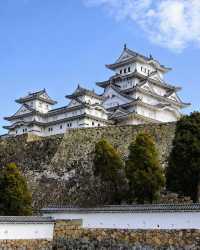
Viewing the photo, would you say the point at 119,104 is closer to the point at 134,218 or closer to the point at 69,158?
the point at 69,158

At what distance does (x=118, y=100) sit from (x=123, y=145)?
1282 cm

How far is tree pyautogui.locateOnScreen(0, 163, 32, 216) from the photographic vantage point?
20594 millimetres

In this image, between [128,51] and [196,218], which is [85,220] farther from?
[128,51]

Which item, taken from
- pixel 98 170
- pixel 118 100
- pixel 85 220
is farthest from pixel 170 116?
pixel 85 220

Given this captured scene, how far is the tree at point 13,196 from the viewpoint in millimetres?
20594

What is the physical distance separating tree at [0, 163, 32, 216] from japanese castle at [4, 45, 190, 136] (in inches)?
620

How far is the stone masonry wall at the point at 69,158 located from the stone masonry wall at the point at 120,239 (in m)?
6.04

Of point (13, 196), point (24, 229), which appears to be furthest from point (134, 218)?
point (13, 196)

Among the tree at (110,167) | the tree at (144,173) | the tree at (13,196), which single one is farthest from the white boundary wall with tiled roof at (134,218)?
the tree at (110,167)

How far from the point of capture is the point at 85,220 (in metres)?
17.3

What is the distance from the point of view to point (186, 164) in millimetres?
Result: 19406

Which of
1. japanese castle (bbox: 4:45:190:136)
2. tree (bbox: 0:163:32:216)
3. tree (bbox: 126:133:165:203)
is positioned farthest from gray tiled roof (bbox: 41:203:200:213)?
japanese castle (bbox: 4:45:190:136)

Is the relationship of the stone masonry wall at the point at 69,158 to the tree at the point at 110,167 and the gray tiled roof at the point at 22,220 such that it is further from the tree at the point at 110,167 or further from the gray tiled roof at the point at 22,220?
the gray tiled roof at the point at 22,220

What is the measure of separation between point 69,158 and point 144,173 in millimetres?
7645
